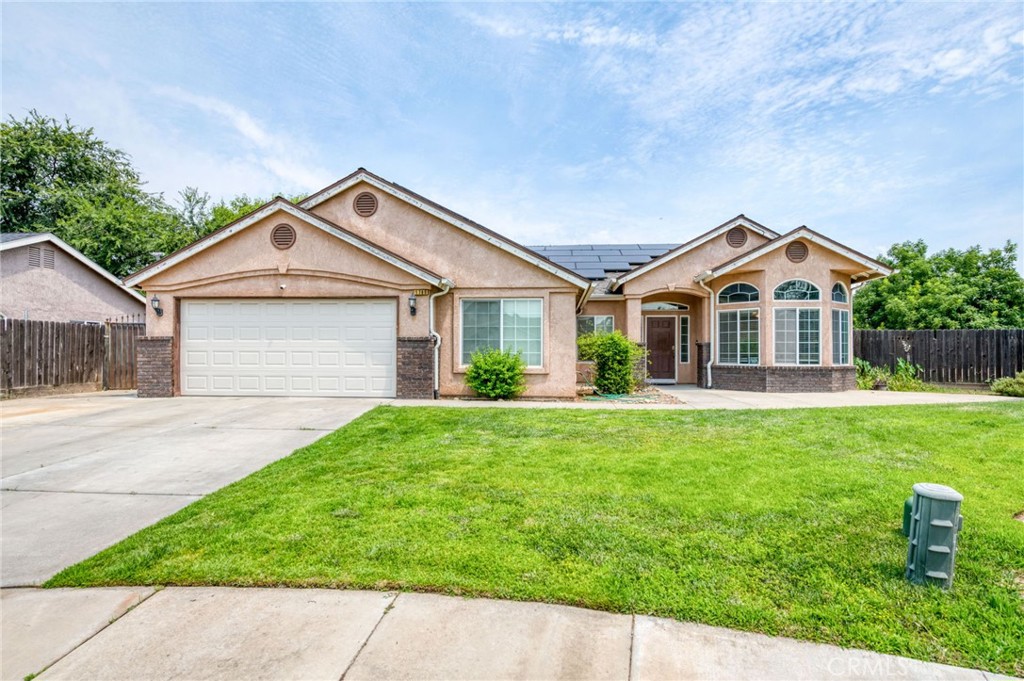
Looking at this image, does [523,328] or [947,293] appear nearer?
[523,328]

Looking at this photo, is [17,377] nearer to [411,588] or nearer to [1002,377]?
[411,588]

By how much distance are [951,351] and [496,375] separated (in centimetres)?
1528

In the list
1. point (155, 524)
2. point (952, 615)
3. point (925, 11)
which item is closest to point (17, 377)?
point (155, 524)

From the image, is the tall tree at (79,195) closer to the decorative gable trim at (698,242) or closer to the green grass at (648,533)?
the decorative gable trim at (698,242)

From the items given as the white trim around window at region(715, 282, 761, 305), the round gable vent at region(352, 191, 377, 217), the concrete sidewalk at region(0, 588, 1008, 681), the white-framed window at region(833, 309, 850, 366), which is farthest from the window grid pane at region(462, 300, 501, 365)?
the white-framed window at region(833, 309, 850, 366)

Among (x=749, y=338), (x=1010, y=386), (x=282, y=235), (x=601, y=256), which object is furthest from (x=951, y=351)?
(x=282, y=235)

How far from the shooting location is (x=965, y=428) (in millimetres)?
7461

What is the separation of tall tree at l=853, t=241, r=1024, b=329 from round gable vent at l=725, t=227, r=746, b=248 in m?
12.3

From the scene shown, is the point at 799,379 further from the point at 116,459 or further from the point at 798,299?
the point at 116,459

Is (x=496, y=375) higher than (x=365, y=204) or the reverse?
the reverse

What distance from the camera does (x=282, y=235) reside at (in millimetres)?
11898

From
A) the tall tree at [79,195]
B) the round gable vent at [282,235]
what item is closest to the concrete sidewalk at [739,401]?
the round gable vent at [282,235]

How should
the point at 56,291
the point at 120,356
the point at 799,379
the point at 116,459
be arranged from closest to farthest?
the point at 116,459, the point at 799,379, the point at 120,356, the point at 56,291

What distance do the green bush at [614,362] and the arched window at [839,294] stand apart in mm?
6494
